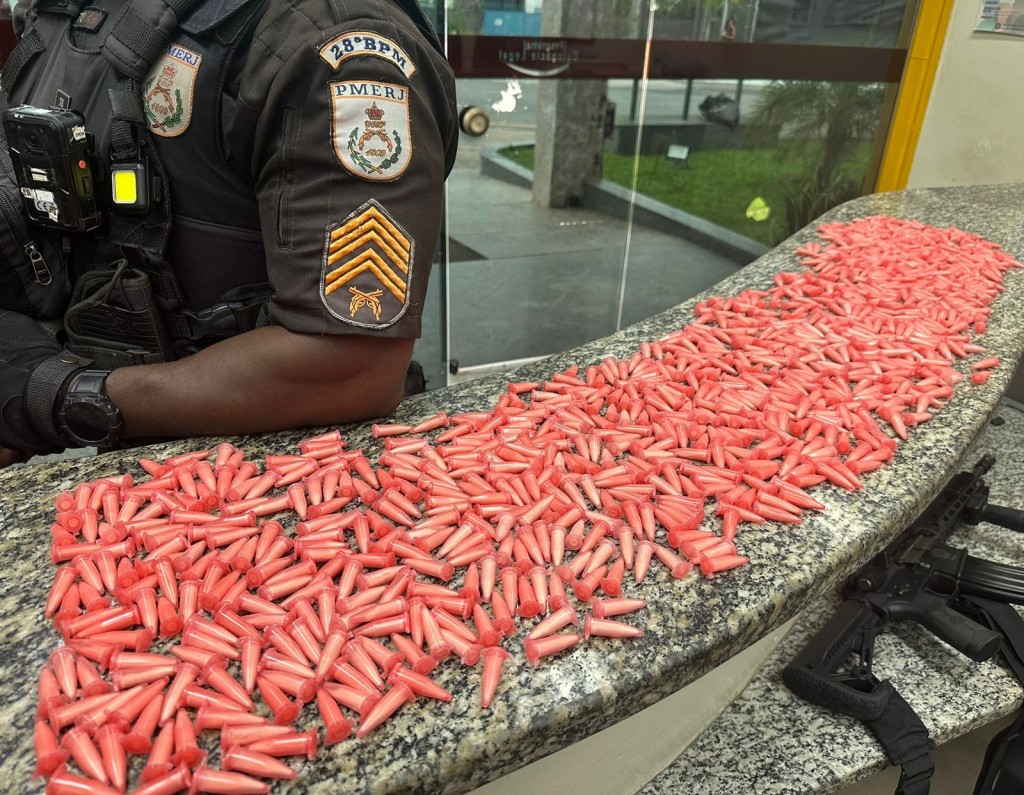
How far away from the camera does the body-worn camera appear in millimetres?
1168

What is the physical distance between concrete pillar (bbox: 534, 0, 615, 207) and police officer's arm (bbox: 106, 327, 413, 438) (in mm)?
2854

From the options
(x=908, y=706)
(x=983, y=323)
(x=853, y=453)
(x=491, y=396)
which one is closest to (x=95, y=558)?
(x=491, y=396)

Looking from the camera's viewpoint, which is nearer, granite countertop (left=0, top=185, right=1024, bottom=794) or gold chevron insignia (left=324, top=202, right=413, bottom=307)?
granite countertop (left=0, top=185, right=1024, bottom=794)

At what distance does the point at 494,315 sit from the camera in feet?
14.1

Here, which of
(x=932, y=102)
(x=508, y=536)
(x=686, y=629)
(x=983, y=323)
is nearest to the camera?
(x=686, y=629)

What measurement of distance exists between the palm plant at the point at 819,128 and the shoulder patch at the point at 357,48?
3867 millimetres

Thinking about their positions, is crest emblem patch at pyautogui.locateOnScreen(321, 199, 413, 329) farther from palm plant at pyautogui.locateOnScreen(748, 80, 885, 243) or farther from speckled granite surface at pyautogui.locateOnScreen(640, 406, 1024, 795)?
palm plant at pyautogui.locateOnScreen(748, 80, 885, 243)

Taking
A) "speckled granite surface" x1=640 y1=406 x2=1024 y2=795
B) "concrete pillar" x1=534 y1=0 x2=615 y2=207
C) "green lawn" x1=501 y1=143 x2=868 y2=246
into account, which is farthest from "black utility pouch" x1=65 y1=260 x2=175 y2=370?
"green lawn" x1=501 y1=143 x2=868 y2=246

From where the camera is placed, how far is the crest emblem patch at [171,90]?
3.78 ft

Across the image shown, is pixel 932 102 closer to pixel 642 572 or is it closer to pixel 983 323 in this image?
pixel 983 323

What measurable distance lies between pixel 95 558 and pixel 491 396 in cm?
74

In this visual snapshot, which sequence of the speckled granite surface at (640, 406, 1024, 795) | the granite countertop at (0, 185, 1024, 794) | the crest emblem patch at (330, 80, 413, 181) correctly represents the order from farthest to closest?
the speckled granite surface at (640, 406, 1024, 795), the crest emblem patch at (330, 80, 413, 181), the granite countertop at (0, 185, 1024, 794)

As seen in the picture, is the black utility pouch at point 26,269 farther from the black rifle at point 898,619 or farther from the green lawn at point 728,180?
the green lawn at point 728,180

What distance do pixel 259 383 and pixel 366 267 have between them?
0.26 m
